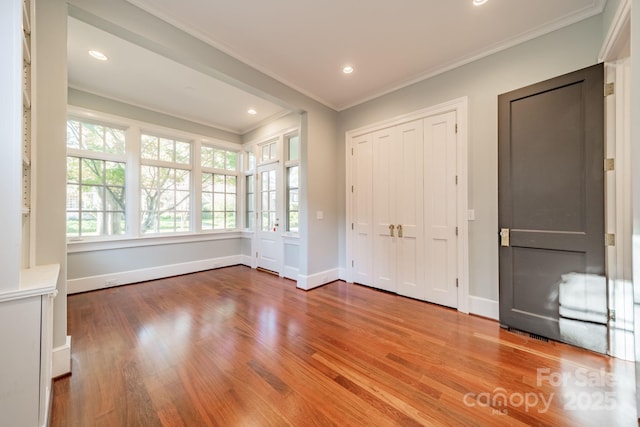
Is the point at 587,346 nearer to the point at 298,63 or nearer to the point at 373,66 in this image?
the point at 373,66

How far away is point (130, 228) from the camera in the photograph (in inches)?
155

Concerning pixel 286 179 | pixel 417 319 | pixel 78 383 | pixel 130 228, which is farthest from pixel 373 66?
pixel 130 228

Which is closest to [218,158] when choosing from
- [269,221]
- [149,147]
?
[149,147]

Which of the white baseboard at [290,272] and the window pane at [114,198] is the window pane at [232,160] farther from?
the white baseboard at [290,272]

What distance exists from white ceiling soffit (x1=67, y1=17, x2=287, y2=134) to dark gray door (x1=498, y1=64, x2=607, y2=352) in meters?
3.49

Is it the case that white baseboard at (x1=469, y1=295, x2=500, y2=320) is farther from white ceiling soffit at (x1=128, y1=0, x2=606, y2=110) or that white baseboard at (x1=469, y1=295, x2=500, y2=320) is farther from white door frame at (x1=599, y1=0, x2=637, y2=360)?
white ceiling soffit at (x1=128, y1=0, x2=606, y2=110)

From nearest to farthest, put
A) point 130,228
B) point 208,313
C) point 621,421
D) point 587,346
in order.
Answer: point 621,421
point 587,346
point 208,313
point 130,228

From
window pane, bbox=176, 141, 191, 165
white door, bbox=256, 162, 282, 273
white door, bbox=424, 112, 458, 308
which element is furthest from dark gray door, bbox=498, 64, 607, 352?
window pane, bbox=176, 141, 191, 165

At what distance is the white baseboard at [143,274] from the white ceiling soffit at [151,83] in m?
2.75

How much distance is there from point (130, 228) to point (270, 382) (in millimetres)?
3729

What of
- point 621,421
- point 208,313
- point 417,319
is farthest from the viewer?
point 208,313

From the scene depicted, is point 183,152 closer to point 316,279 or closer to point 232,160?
point 232,160

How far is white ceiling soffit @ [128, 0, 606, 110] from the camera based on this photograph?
2057mm

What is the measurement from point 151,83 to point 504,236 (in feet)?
15.7
